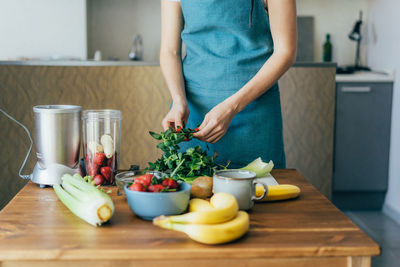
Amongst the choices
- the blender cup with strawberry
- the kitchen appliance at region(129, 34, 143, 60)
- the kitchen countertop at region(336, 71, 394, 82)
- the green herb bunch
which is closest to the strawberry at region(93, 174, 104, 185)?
the blender cup with strawberry

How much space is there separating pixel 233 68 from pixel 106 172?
53 cm

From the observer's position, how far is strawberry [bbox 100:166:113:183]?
3.82ft

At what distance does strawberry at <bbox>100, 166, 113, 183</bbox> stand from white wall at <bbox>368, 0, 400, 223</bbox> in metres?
2.47

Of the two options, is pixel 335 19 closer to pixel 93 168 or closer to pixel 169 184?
pixel 93 168

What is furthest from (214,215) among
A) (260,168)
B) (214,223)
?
(260,168)

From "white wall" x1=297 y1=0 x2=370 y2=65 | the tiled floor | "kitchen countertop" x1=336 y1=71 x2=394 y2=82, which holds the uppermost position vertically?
"white wall" x1=297 y1=0 x2=370 y2=65

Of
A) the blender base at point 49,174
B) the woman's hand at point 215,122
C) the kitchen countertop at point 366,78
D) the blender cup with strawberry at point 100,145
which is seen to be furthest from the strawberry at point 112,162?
the kitchen countertop at point 366,78

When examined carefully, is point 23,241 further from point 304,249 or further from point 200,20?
point 200,20

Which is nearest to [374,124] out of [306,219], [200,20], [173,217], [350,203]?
[350,203]

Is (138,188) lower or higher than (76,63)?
lower

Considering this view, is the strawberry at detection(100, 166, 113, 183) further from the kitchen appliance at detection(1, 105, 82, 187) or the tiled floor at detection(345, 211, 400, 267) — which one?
the tiled floor at detection(345, 211, 400, 267)

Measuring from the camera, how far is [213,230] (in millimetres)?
745

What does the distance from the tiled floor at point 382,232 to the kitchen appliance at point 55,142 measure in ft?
5.76

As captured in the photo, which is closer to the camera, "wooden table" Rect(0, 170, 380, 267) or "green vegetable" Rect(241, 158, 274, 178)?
"wooden table" Rect(0, 170, 380, 267)
